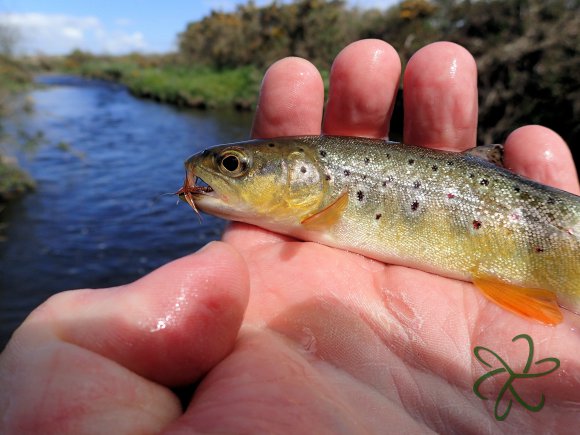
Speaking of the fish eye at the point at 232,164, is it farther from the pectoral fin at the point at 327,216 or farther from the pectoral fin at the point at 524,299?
the pectoral fin at the point at 524,299

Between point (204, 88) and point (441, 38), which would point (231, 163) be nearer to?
point (441, 38)

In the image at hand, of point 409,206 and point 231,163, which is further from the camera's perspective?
point 231,163

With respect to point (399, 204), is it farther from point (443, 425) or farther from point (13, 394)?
point (13, 394)

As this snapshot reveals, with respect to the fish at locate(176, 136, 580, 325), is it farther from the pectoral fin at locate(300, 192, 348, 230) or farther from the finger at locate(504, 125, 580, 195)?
the finger at locate(504, 125, 580, 195)

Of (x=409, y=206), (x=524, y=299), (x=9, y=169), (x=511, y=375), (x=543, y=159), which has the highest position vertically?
(x=543, y=159)

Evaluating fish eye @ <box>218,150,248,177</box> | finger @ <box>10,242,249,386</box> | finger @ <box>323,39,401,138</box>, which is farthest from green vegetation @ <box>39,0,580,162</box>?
finger @ <box>10,242,249,386</box>

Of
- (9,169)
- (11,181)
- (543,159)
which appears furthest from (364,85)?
(9,169)

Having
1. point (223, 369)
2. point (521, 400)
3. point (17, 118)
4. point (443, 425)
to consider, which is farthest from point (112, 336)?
point (17, 118)
